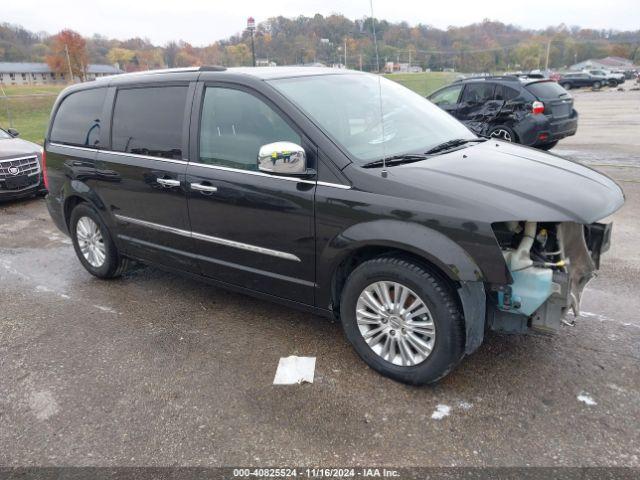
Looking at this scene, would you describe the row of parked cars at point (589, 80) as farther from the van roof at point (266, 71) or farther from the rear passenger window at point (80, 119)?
the rear passenger window at point (80, 119)

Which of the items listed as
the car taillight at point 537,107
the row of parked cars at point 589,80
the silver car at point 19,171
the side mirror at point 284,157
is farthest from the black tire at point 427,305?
the row of parked cars at point 589,80

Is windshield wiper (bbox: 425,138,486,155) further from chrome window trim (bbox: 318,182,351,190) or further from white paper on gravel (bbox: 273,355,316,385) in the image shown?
white paper on gravel (bbox: 273,355,316,385)

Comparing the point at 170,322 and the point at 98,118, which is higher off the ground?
the point at 98,118

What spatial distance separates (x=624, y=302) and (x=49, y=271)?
5275 millimetres

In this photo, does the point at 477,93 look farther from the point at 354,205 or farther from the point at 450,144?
the point at 354,205

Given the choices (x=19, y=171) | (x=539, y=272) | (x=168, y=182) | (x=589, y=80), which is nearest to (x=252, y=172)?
(x=168, y=182)

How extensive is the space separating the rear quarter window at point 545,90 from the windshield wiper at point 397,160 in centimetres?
814

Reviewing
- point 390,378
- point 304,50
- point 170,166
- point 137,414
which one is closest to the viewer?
point 137,414

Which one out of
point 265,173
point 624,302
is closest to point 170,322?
point 265,173

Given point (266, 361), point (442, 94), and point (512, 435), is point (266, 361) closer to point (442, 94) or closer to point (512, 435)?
point (512, 435)

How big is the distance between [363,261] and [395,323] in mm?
426

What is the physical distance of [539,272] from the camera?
272 cm

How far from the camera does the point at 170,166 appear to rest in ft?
12.7

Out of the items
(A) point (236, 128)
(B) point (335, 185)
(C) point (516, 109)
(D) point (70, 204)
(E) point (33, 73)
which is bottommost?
(D) point (70, 204)
